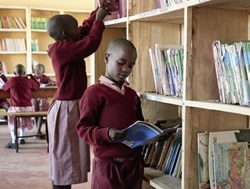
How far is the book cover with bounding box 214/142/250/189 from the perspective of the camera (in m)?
1.58

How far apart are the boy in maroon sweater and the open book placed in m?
0.06

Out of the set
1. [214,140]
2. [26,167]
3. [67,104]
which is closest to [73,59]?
[67,104]

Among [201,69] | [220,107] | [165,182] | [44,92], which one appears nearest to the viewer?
[220,107]

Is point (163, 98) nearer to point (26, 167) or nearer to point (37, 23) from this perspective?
point (26, 167)

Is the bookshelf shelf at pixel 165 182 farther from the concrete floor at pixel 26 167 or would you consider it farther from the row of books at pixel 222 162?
the concrete floor at pixel 26 167

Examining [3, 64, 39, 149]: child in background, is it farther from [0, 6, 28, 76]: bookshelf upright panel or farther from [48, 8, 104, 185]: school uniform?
[48, 8, 104, 185]: school uniform

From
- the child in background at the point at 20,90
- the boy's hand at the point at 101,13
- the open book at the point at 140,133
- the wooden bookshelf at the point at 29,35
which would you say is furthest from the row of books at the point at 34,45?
the open book at the point at 140,133

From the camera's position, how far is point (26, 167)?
401cm

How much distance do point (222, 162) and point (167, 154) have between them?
1.49 feet

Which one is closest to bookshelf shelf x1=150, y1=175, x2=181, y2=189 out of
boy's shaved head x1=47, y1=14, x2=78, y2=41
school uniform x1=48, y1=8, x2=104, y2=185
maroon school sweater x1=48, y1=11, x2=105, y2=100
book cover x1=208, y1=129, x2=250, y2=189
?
book cover x1=208, y1=129, x2=250, y2=189

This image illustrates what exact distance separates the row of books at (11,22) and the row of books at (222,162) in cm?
607

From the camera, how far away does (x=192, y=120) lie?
5.29ft

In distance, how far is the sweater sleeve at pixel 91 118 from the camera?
5.42 feet

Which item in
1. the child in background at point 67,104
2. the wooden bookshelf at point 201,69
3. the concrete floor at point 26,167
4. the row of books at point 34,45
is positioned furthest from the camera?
the row of books at point 34,45
